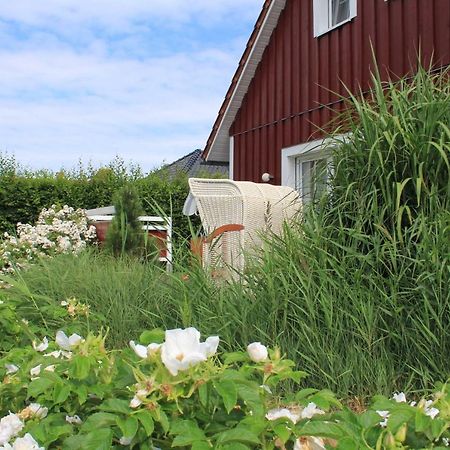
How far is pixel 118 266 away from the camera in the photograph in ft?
12.5

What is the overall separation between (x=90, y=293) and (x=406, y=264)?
1761 millimetres

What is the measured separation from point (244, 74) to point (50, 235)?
153 inches

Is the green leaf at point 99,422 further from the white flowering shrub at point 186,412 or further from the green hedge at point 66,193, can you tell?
the green hedge at point 66,193

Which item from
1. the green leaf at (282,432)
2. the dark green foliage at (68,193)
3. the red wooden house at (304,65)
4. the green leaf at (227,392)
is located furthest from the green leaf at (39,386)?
the dark green foliage at (68,193)

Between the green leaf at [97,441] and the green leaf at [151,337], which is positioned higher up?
the green leaf at [151,337]

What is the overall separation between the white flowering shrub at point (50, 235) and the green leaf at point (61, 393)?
594 centimetres

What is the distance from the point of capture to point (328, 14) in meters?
8.06

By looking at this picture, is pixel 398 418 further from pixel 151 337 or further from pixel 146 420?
pixel 151 337

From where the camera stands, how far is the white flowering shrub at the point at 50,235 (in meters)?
7.39

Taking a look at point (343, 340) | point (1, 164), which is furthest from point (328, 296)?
point (1, 164)

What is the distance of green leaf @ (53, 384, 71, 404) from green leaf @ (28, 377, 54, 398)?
2 cm

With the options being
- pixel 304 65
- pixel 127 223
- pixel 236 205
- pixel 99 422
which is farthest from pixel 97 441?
pixel 304 65

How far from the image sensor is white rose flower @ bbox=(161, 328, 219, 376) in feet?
3.43

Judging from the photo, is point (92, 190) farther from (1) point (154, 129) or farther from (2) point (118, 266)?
(2) point (118, 266)
